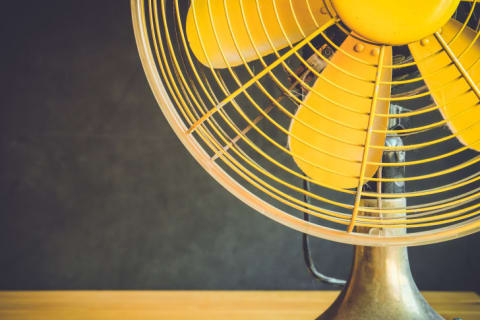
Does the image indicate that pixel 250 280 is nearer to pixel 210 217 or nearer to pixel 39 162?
pixel 210 217

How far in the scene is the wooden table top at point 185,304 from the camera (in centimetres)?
108

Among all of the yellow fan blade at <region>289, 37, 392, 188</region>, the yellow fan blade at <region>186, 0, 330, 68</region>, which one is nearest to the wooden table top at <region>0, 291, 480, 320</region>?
the yellow fan blade at <region>289, 37, 392, 188</region>

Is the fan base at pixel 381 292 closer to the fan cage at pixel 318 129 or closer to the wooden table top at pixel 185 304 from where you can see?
the fan cage at pixel 318 129

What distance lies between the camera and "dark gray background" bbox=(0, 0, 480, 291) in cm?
130

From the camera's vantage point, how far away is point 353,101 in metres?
0.73

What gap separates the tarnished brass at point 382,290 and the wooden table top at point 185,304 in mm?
280

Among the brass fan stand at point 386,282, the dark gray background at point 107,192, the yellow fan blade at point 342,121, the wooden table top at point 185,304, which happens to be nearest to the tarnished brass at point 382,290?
the brass fan stand at point 386,282

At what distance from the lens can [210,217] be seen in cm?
132

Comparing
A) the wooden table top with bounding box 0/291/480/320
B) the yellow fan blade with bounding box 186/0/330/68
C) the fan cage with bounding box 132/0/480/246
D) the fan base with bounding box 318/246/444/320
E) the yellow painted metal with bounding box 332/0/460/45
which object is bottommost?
the wooden table top with bounding box 0/291/480/320

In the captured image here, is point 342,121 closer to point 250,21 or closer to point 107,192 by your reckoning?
point 250,21

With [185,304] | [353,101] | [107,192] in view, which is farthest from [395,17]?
[107,192]

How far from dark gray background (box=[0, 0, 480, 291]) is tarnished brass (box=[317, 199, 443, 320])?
49 cm

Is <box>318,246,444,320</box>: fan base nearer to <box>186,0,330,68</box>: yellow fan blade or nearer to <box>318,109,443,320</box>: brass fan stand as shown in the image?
<box>318,109,443,320</box>: brass fan stand

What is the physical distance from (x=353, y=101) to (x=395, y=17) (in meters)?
0.17
